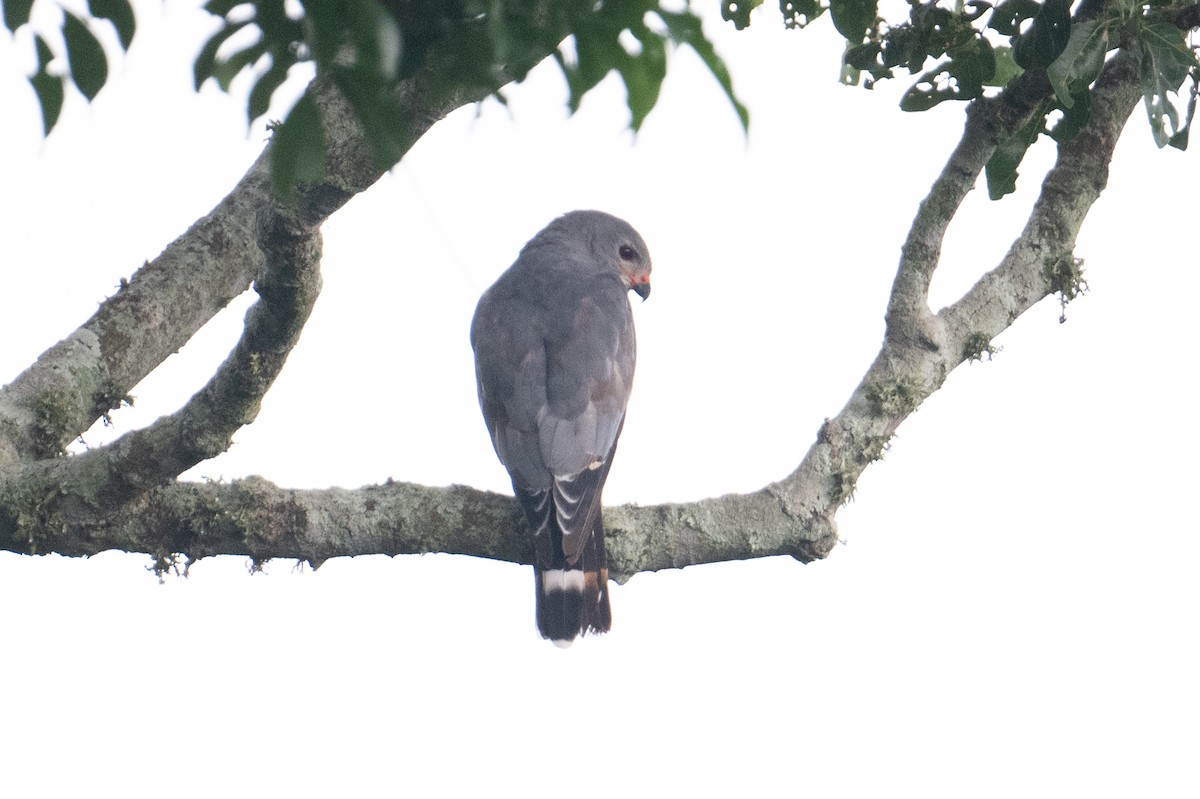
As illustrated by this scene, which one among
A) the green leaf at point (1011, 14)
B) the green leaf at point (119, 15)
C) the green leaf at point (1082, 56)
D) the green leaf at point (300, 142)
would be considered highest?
the green leaf at point (1011, 14)

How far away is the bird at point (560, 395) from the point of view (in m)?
4.39

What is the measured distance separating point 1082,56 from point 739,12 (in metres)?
1.12

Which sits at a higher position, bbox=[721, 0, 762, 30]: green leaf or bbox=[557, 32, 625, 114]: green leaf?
bbox=[721, 0, 762, 30]: green leaf

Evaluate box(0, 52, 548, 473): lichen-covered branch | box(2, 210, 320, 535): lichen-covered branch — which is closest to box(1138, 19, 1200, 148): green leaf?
box(0, 52, 548, 473): lichen-covered branch

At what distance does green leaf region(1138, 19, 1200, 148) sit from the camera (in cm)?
381

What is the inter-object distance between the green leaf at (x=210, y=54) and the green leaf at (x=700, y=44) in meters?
0.49

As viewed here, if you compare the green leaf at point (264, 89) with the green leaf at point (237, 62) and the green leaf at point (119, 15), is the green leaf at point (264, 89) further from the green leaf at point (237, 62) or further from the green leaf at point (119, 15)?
the green leaf at point (119, 15)

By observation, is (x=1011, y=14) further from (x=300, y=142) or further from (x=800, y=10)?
(x=300, y=142)

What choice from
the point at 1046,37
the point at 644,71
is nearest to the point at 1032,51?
the point at 1046,37

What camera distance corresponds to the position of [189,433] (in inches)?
147

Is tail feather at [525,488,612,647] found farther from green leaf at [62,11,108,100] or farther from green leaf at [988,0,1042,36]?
green leaf at [62,11,108,100]

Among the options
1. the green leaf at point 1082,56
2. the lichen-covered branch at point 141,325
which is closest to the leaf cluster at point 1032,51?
the green leaf at point 1082,56

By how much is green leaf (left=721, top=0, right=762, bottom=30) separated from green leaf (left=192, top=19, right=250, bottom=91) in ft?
9.94

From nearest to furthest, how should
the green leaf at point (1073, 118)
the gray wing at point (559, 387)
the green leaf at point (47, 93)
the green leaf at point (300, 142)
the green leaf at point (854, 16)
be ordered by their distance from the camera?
the green leaf at point (300, 142)
the green leaf at point (47, 93)
the green leaf at point (854, 16)
the green leaf at point (1073, 118)
the gray wing at point (559, 387)
